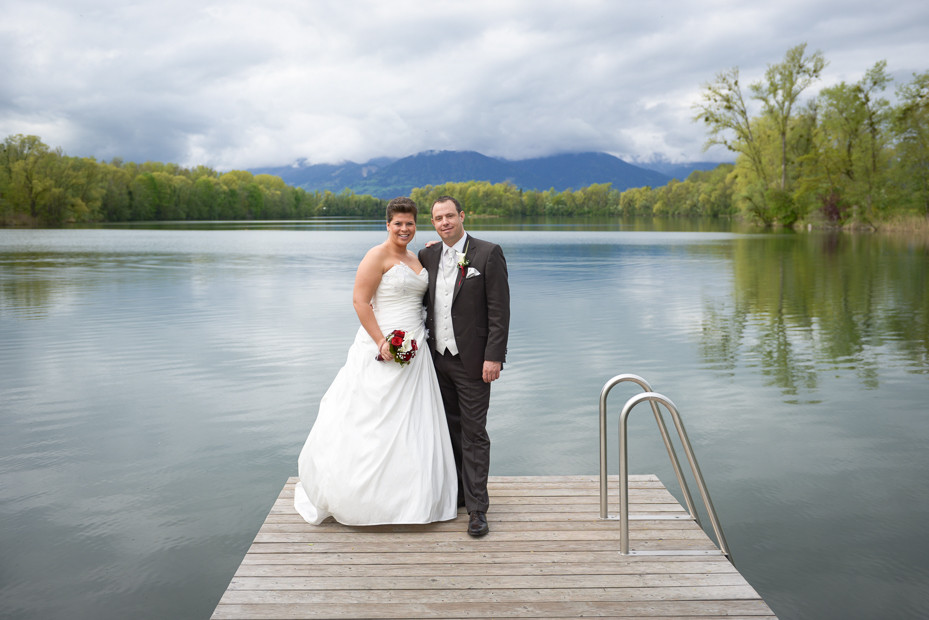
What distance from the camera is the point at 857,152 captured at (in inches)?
1980

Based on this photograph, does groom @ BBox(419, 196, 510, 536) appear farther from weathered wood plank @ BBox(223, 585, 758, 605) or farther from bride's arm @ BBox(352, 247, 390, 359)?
weathered wood plank @ BBox(223, 585, 758, 605)

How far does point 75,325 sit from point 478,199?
149 metres

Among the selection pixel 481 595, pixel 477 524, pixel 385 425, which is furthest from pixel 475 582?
pixel 385 425

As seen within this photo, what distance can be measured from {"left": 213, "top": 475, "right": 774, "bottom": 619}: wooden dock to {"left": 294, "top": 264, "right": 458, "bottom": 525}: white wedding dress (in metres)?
0.17

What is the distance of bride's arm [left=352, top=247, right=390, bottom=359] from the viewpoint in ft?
15.0

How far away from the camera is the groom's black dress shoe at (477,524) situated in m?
4.39

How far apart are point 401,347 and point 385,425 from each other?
550 millimetres

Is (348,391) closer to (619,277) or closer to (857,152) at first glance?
(619,277)

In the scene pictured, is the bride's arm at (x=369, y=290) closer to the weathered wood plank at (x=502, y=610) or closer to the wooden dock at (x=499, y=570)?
the wooden dock at (x=499, y=570)

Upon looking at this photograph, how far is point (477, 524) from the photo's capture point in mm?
4426

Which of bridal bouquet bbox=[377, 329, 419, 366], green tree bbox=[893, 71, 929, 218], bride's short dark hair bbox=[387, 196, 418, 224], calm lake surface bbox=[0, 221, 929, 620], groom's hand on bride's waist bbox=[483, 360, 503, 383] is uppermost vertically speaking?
green tree bbox=[893, 71, 929, 218]

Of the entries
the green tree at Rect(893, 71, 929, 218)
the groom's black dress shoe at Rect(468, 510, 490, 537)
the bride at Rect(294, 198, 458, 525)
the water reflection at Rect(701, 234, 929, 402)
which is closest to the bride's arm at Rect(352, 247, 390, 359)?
the bride at Rect(294, 198, 458, 525)

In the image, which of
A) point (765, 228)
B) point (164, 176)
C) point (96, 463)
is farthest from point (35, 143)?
point (96, 463)

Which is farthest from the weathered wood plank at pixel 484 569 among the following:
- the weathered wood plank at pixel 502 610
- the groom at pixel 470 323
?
the groom at pixel 470 323
